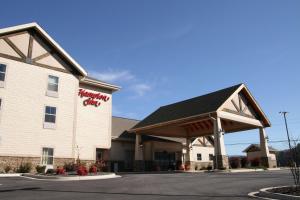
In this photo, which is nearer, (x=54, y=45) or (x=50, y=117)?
(x=50, y=117)

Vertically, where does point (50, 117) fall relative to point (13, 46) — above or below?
below

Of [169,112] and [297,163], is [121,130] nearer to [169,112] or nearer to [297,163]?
[169,112]

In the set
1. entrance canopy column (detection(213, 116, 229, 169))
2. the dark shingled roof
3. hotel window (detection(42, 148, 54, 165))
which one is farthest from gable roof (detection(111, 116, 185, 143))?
entrance canopy column (detection(213, 116, 229, 169))

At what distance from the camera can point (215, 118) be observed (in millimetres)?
27594

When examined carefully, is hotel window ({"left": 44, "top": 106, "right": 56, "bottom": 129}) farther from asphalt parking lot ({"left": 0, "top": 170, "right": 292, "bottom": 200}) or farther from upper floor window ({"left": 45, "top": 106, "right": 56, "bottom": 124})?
asphalt parking lot ({"left": 0, "top": 170, "right": 292, "bottom": 200})

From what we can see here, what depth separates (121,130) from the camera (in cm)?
3722

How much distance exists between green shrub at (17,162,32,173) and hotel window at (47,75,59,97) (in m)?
6.27

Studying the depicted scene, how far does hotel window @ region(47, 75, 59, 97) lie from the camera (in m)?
27.4

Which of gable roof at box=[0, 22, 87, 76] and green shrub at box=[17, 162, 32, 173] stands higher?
gable roof at box=[0, 22, 87, 76]

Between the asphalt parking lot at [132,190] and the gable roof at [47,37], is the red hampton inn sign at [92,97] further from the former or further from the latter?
the asphalt parking lot at [132,190]

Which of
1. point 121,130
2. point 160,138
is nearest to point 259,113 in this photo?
point 160,138

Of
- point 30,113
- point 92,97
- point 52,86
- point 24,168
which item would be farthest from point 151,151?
point 24,168

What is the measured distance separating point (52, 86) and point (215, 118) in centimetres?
1475

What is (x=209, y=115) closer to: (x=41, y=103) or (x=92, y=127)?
(x=92, y=127)
